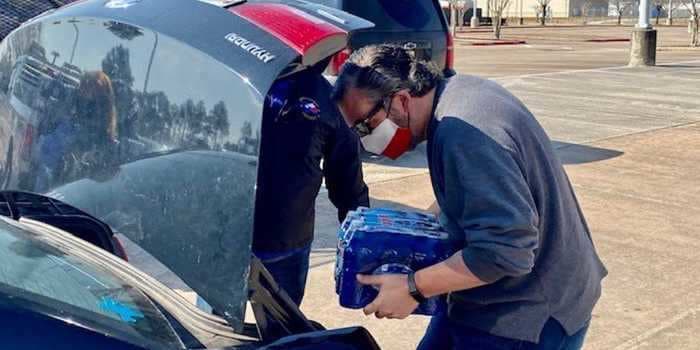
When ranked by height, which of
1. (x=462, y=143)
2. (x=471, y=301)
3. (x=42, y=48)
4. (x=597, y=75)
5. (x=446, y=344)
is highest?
(x=42, y=48)

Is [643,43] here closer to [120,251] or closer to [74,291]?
[120,251]

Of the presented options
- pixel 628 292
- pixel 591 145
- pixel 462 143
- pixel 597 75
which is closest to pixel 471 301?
pixel 462 143

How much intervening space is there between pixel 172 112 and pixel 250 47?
24 centimetres

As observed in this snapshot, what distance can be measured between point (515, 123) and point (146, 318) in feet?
3.20

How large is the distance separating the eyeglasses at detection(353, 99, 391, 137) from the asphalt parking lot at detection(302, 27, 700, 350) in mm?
2210

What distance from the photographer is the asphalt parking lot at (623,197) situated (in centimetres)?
489

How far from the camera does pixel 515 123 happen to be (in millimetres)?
2344

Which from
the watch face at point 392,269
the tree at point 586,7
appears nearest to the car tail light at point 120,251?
the watch face at point 392,269

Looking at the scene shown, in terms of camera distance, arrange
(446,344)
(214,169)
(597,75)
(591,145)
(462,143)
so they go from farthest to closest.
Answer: (597,75) → (591,145) → (446,344) → (462,143) → (214,169)

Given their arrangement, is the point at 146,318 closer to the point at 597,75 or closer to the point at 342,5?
the point at 342,5

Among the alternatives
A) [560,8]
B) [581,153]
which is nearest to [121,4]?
[581,153]

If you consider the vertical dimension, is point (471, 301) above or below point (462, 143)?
below

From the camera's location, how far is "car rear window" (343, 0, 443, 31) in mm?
8459

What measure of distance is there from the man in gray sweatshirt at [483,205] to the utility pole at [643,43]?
18504 millimetres
